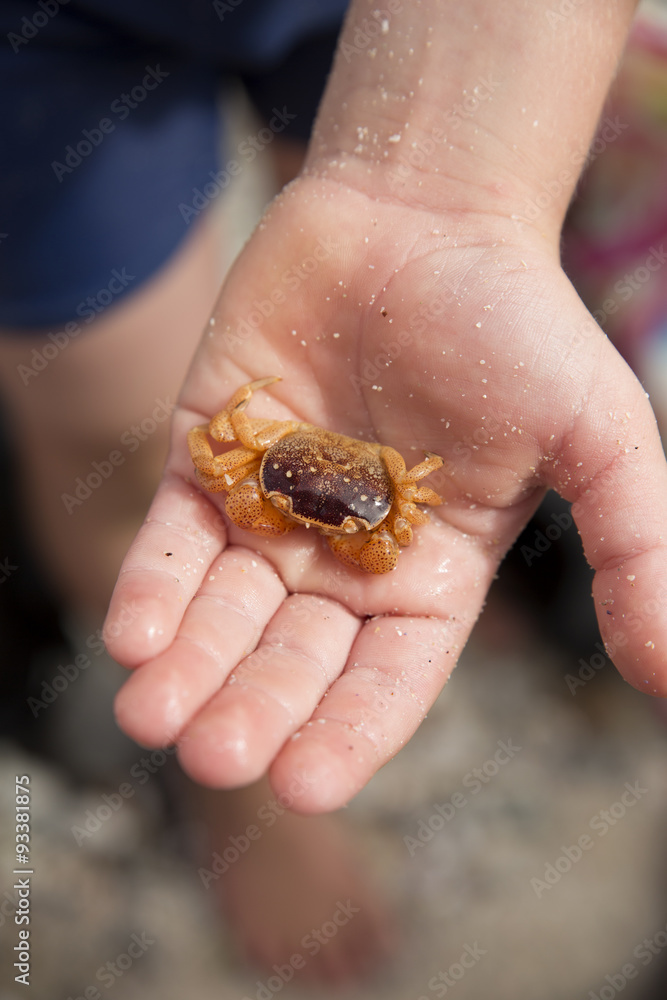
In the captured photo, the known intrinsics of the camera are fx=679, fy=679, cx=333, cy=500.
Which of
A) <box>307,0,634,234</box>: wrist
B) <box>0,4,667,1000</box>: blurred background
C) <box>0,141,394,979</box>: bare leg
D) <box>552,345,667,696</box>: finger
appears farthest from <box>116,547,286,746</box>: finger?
<box>0,4,667,1000</box>: blurred background

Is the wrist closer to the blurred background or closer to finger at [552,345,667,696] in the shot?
finger at [552,345,667,696]

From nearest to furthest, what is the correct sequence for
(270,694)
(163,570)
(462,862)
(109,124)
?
1. (270,694)
2. (163,570)
3. (109,124)
4. (462,862)

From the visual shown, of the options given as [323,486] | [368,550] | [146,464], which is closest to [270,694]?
[368,550]

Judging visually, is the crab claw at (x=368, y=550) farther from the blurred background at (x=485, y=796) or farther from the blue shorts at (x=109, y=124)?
the blurred background at (x=485, y=796)

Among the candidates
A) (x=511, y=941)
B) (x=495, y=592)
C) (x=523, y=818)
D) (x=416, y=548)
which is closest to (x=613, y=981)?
(x=511, y=941)

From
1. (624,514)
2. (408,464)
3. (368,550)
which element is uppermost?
(624,514)

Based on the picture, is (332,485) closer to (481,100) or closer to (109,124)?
(481,100)

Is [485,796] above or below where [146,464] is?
below
